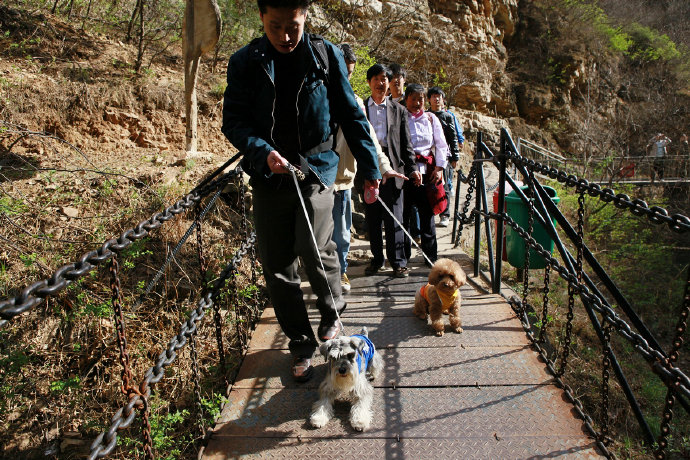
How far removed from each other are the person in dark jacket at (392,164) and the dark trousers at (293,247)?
5.58ft

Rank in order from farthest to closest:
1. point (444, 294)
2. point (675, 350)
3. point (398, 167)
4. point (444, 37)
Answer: point (444, 37) → point (398, 167) → point (444, 294) → point (675, 350)

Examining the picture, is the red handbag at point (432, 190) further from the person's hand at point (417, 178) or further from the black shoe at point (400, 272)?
the black shoe at point (400, 272)

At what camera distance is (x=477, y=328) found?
3270 millimetres

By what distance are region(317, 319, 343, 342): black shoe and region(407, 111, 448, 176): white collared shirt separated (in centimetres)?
238

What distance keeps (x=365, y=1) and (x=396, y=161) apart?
400 inches

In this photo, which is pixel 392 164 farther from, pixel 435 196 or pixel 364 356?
pixel 364 356

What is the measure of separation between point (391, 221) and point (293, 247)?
1881 millimetres

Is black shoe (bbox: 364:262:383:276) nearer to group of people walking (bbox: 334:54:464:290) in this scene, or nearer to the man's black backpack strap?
group of people walking (bbox: 334:54:464:290)

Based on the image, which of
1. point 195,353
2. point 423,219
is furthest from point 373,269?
point 195,353

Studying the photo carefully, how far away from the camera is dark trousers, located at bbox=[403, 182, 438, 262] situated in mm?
4527

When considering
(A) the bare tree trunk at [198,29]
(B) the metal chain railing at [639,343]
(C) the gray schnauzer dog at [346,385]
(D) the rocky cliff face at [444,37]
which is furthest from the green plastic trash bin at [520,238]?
(D) the rocky cliff face at [444,37]

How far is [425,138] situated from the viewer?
184 inches

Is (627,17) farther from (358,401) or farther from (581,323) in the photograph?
(358,401)

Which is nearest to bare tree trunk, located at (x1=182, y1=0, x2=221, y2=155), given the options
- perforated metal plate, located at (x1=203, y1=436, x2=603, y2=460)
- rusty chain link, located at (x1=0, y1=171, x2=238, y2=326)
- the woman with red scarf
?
the woman with red scarf
